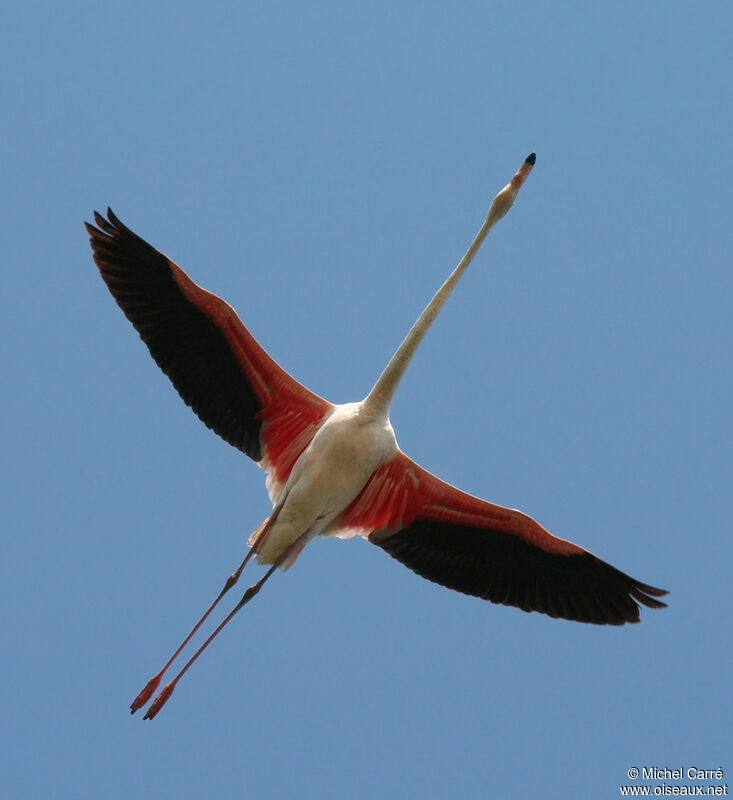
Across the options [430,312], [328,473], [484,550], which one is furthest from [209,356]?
[484,550]

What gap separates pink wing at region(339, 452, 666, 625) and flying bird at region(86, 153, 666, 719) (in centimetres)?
1

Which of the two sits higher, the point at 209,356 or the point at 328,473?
the point at 209,356

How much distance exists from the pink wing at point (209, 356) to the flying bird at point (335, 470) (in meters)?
0.01

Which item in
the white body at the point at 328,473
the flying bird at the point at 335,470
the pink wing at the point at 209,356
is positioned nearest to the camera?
the white body at the point at 328,473

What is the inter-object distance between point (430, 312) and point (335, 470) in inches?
80.3

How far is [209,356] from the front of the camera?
12.8m

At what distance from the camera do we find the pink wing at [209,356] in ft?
41.1

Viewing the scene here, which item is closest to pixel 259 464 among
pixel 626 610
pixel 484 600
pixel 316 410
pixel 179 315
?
pixel 316 410

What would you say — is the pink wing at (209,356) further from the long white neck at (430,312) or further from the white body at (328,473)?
the long white neck at (430,312)

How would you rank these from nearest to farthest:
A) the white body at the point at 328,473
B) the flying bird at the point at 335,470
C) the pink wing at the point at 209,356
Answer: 1. the white body at the point at 328,473
2. the flying bird at the point at 335,470
3. the pink wing at the point at 209,356

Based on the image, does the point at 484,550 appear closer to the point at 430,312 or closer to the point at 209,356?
the point at 430,312

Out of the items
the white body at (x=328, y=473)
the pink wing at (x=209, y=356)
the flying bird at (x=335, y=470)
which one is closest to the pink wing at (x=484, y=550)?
the flying bird at (x=335, y=470)

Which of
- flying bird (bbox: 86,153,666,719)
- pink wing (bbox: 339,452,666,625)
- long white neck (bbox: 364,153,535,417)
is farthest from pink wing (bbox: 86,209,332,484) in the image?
pink wing (bbox: 339,452,666,625)

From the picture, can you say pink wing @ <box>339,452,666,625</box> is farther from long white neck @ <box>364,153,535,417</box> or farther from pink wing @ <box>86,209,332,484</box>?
pink wing @ <box>86,209,332,484</box>
